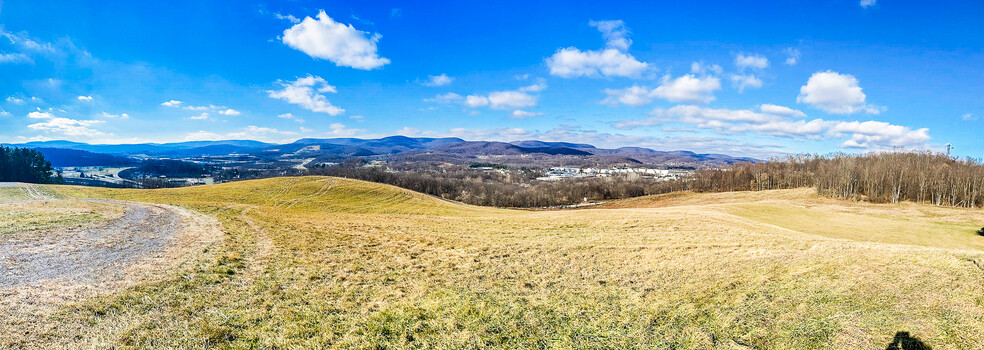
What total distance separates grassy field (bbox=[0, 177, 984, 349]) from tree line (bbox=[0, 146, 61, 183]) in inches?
5252

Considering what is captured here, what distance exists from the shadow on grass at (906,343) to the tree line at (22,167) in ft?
509

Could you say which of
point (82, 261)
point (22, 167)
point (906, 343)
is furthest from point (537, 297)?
point (22, 167)

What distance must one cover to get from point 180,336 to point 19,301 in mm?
5248

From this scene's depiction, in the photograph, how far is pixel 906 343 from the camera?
692 centimetres

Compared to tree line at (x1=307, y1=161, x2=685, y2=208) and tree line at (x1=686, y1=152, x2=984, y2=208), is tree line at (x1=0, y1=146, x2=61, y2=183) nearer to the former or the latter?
tree line at (x1=307, y1=161, x2=685, y2=208)

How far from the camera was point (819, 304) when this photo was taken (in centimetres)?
873

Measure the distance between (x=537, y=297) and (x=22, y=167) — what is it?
151605 millimetres

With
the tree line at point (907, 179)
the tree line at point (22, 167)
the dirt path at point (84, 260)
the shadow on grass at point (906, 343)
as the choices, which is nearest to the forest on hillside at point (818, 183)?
the tree line at point (907, 179)

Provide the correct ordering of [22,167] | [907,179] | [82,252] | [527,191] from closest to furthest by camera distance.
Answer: [82,252] < [907,179] < [22,167] < [527,191]

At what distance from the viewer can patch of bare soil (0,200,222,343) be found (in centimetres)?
838

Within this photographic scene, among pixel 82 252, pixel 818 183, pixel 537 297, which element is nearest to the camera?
pixel 537 297

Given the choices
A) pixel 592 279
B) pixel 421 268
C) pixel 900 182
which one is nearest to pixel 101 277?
pixel 421 268

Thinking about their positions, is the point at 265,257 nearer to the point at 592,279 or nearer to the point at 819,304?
the point at 592,279

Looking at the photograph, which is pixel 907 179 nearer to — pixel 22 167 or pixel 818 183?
pixel 818 183
